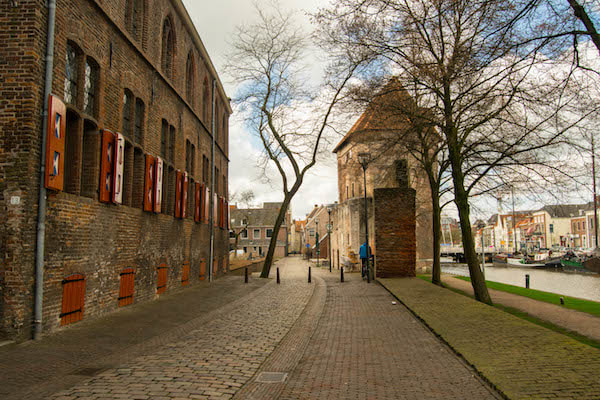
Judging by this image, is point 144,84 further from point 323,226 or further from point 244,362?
point 323,226

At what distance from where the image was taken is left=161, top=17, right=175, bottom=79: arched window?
Answer: 16.4 m

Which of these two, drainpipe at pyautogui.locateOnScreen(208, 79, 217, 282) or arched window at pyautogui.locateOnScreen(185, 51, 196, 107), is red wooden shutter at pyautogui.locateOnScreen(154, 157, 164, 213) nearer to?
arched window at pyautogui.locateOnScreen(185, 51, 196, 107)

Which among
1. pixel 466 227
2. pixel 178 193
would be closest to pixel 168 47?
pixel 178 193

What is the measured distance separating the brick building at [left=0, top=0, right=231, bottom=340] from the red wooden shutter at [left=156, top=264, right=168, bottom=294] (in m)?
0.03

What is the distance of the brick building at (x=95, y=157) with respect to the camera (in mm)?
7535

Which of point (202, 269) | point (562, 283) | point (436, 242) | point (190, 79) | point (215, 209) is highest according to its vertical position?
point (190, 79)

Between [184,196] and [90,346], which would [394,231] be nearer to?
[184,196]

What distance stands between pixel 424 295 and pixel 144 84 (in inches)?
416

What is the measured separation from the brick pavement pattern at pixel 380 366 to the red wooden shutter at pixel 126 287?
5.01m

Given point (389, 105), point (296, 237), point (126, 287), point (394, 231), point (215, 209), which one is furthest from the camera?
point (296, 237)

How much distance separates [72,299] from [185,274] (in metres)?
8.74

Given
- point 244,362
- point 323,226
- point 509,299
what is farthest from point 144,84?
point 323,226

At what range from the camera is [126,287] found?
1162cm

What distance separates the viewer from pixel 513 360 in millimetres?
6129
